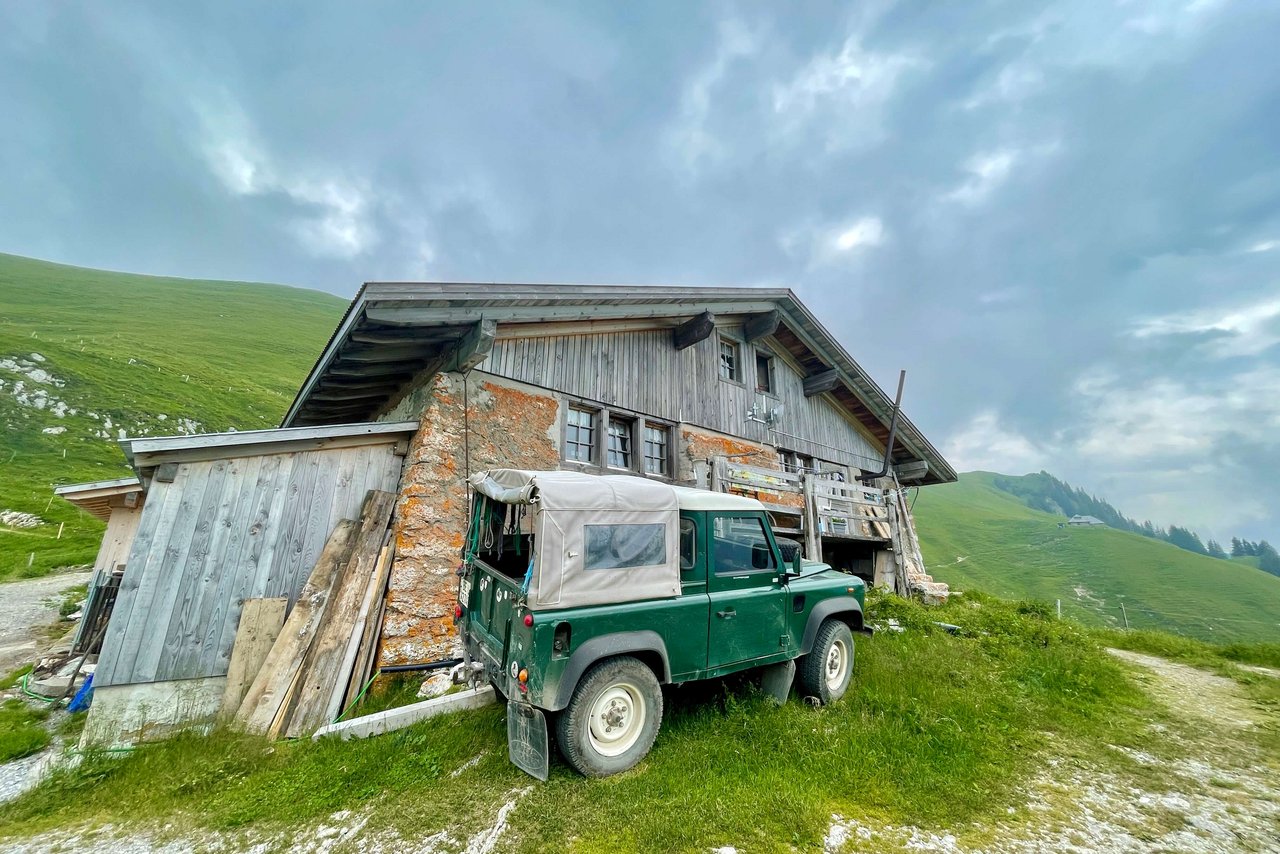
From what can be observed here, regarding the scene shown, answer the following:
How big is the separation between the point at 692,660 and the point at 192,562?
5.39m

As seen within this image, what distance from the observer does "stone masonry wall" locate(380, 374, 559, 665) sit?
19.2ft

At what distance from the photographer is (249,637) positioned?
5094 millimetres

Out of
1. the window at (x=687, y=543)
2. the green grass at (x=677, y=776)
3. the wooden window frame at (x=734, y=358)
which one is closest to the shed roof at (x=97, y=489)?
the green grass at (x=677, y=776)

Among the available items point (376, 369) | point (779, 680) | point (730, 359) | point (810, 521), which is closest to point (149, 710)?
point (376, 369)

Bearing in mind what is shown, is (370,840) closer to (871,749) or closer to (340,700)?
(340,700)

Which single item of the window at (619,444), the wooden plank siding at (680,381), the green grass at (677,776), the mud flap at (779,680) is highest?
the wooden plank siding at (680,381)

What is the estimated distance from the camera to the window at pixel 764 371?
41.7ft

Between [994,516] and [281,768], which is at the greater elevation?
[994,516]

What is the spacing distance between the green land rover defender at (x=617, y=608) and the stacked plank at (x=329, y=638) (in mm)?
1480

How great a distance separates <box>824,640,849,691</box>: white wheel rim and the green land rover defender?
1.0 inches

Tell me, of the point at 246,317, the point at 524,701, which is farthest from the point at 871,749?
the point at 246,317

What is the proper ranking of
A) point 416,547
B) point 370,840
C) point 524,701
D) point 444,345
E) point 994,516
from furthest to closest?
point 994,516 < point 444,345 < point 416,547 < point 524,701 < point 370,840

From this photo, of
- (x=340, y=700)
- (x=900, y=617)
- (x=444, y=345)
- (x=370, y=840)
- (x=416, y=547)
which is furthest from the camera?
(x=900, y=617)

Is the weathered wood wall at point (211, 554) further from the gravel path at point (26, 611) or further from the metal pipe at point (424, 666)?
the gravel path at point (26, 611)
